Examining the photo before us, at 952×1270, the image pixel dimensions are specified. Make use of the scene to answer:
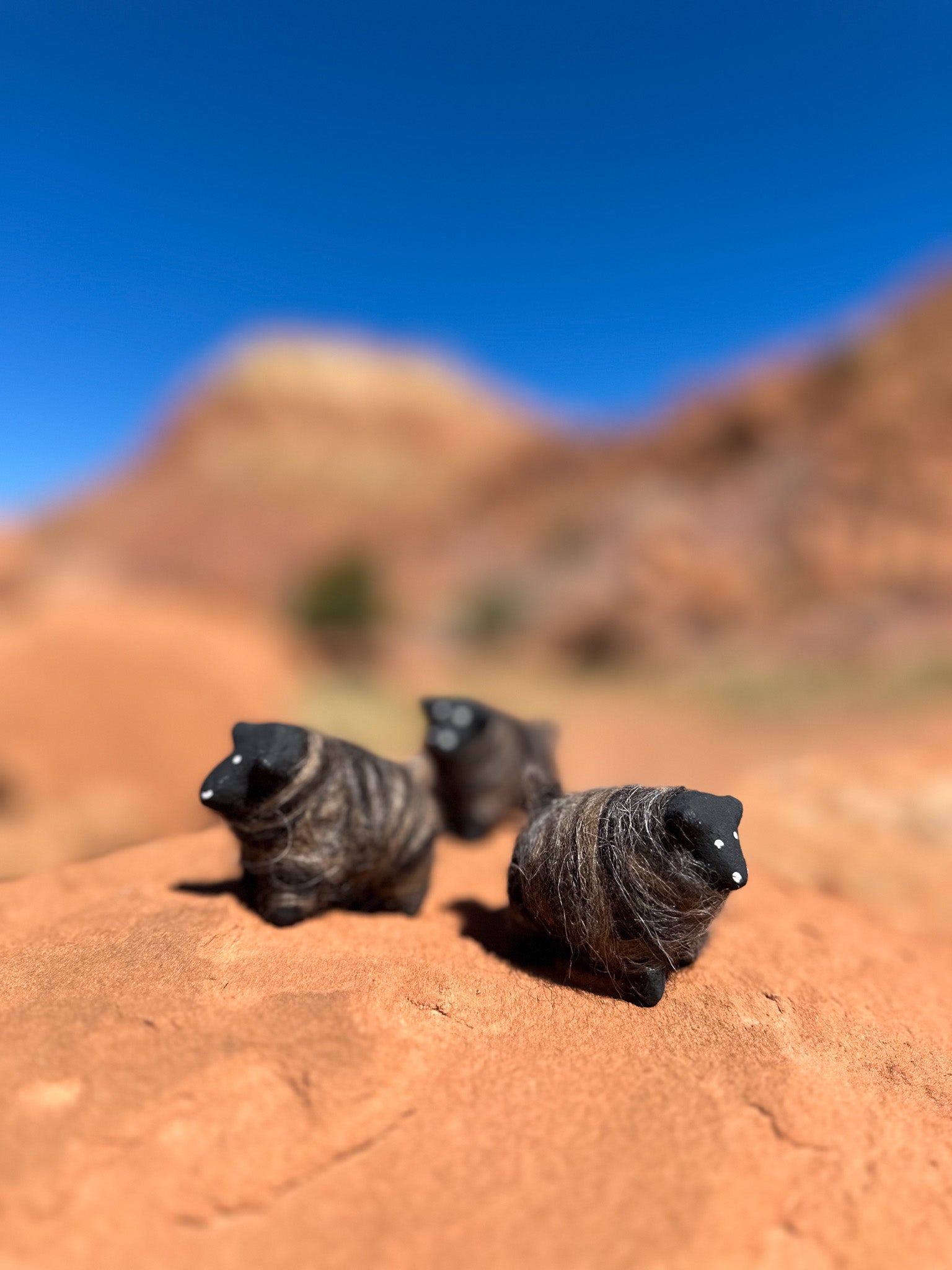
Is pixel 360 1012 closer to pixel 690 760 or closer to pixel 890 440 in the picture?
pixel 690 760

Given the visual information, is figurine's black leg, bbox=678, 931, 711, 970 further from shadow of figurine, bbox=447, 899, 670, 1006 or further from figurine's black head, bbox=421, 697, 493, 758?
figurine's black head, bbox=421, 697, 493, 758

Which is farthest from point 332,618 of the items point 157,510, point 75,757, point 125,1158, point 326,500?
point 157,510

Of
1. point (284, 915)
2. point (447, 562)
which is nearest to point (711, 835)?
point (284, 915)

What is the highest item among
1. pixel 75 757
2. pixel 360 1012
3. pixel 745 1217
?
pixel 745 1217

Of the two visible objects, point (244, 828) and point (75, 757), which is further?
point (75, 757)

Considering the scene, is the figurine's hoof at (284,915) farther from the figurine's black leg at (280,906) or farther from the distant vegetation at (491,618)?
the distant vegetation at (491,618)

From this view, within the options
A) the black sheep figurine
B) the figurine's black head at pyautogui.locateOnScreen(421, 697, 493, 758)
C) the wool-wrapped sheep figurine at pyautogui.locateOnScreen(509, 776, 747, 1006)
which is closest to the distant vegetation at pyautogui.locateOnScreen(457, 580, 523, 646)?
the black sheep figurine

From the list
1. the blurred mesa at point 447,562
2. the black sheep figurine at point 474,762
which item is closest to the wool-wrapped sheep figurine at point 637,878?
the black sheep figurine at point 474,762
